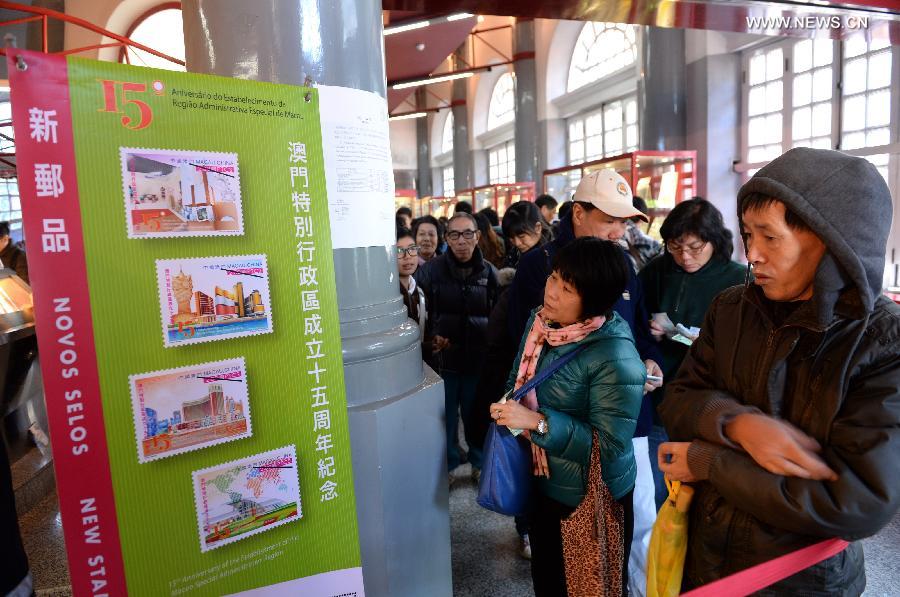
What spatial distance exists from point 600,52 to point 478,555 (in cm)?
1232

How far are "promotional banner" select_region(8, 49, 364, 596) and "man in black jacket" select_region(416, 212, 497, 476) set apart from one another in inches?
72.8

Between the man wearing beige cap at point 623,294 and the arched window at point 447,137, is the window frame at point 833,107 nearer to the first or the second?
the man wearing beige cap at point 623,294

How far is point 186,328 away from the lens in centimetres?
145

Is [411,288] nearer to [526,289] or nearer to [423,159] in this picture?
[526,289]

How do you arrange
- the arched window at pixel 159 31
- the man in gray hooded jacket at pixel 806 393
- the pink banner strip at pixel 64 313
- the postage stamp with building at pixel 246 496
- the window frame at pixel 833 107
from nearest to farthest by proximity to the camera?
1. the man in gray hooded jacket at pixel 806 393
2. the pink banner strip at pixel 64 313
3. the postage stamp with building at pixel 246 496
4. the window frame at pixel 833 107
5. the arched window at pixel 159 31

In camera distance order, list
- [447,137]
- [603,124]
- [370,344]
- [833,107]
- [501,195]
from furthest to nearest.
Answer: [447,137], [501,195], [603,124], [833,107], [370,344]

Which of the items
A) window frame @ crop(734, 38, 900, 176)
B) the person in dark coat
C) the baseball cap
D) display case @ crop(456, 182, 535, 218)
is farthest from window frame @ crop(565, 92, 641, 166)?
the person in dark coat

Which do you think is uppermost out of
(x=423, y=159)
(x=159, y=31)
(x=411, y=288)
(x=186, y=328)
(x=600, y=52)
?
(x=600, y=52)

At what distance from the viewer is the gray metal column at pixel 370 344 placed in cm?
180

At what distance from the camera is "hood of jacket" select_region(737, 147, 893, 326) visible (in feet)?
3.49

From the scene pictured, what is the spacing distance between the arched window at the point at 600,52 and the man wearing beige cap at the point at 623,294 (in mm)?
10267

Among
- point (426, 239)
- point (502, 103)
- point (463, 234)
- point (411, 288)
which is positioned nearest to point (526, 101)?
point (502, 103)

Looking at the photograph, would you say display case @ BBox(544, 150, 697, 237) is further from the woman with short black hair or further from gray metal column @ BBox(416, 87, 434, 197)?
gray metal column @ BBox(416, 87, 434, 197)

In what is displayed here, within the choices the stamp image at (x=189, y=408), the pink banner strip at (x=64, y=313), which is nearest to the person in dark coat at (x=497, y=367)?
the stamp image at (x=189, y=408)
